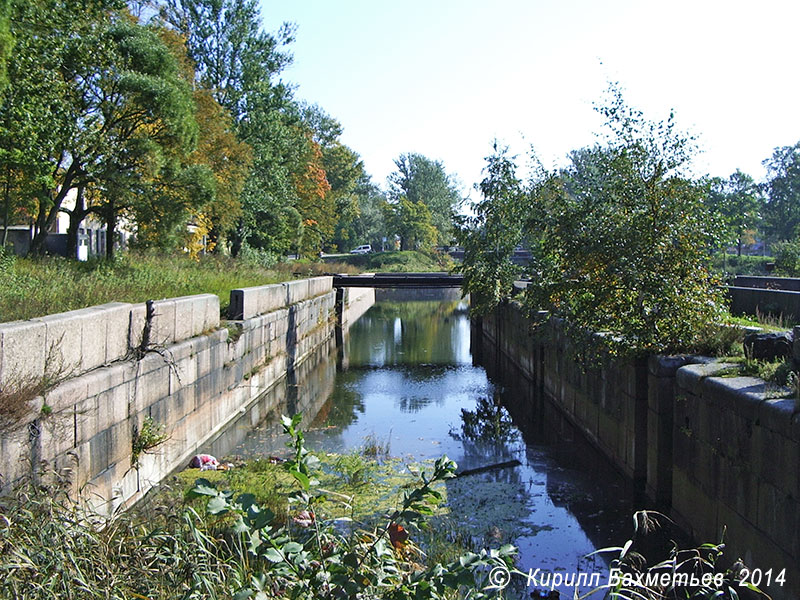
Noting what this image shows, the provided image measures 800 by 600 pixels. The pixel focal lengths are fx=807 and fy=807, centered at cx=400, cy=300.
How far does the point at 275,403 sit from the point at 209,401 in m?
3.82

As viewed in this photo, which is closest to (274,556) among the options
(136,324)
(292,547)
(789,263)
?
(292,547)

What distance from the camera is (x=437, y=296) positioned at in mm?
58156

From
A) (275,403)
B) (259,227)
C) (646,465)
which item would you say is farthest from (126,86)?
(259,227)

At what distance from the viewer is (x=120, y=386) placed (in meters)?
8.53

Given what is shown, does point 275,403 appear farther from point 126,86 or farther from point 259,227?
point 259,227

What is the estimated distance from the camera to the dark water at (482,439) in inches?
328

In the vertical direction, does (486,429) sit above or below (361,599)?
below

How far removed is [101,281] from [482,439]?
684 centimetres

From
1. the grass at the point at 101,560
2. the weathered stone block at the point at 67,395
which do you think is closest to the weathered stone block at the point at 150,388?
the weathered stone block at the point at 67,395

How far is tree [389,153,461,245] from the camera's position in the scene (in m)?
97.1

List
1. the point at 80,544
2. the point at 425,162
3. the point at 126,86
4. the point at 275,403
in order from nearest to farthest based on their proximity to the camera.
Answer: the point at 80,544
the point at 275,403
the point at 126,86
the point at 425,162

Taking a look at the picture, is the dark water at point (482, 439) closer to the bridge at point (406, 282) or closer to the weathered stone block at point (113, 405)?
the weathered stone block at point (113, 405)

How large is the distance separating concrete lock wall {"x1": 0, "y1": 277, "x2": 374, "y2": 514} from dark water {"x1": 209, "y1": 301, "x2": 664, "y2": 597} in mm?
1056

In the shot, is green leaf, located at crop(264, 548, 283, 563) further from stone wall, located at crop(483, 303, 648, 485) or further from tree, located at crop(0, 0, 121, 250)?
tree, located at crop(0, 0, 121, 250)
